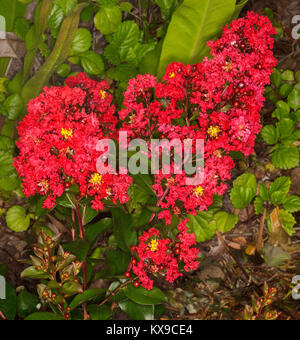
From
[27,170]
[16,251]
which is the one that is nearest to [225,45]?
[27,170]

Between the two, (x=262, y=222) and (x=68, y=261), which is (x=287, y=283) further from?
(x=68, y=261)

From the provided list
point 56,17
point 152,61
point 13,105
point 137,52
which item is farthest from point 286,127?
point 13,105

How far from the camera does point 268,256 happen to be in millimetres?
2119

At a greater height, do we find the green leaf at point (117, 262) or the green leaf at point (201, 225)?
the green leaf at point (201, 225)

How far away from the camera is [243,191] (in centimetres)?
205

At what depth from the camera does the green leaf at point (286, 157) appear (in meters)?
2.07

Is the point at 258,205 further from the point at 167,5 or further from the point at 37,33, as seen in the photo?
the point at 37,33

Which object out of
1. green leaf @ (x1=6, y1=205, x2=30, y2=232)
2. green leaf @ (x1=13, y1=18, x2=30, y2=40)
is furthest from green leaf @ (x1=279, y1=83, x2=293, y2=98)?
green leaf @ (x1=6, y1=205, x2=30, y2=232)

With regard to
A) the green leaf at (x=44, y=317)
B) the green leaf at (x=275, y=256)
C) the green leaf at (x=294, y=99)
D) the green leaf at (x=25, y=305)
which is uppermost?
the green leaf at (x=294, y=99)

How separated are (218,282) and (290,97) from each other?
1.18 m

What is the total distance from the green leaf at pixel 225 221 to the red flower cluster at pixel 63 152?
755mm

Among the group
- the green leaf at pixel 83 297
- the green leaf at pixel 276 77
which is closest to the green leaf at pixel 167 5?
the green leaf at pixel 276 77

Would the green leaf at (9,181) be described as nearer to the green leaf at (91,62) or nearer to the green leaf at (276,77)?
the green leaf at (91,62)

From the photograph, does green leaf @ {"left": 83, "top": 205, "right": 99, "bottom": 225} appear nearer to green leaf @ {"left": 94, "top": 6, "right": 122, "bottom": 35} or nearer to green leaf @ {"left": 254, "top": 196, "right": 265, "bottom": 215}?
green leaf @ {"left": 254, "top": 196, "right": 265, "bottom": 215}
